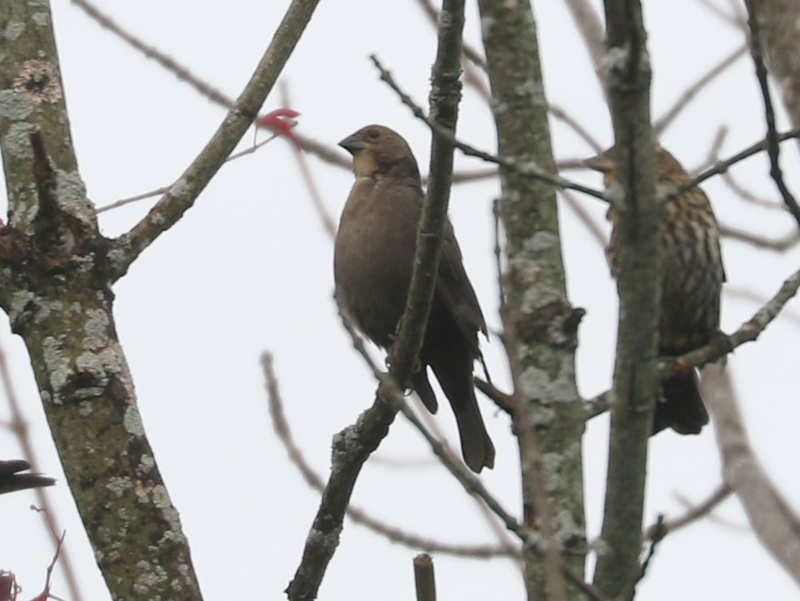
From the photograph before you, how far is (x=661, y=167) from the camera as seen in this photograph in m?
4.94

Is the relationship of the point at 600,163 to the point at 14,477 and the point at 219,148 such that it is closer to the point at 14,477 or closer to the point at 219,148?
the point at 219,148

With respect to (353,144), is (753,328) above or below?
below

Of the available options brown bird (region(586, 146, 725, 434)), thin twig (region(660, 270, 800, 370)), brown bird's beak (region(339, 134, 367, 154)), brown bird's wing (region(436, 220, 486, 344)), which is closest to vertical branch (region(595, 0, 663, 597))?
thin twig (region(660, 270, 800, 370))

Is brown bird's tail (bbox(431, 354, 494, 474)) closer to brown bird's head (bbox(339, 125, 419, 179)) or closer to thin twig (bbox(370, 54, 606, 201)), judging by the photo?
brown bird's head (bbox(339, 125, 419, 179))

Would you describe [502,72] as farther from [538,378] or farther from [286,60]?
[286,60]

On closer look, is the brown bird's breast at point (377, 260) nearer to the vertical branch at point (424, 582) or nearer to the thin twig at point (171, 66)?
the thin twig at point (171, 66)

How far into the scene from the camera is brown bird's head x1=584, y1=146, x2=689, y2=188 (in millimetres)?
4688

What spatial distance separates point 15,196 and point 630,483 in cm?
144

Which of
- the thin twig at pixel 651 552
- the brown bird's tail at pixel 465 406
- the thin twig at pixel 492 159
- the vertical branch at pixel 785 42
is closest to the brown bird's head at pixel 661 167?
the brown bird's tail at pixel 465 406

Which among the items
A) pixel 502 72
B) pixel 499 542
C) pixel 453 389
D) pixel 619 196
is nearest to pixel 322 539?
pixel 499 542

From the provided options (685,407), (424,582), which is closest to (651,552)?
(424,582)

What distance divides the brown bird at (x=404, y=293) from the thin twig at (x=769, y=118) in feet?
8.33

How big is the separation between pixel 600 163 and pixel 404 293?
2.53ft

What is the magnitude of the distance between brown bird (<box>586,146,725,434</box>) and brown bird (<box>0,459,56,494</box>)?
65.4 inches
